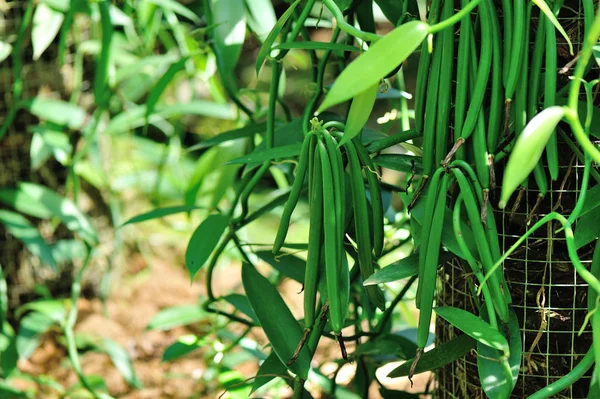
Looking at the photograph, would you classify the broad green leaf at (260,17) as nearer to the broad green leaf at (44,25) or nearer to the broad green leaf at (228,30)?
the broad green leaf at (228,30)

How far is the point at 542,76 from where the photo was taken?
544mm

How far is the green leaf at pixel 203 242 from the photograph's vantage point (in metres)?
0.71

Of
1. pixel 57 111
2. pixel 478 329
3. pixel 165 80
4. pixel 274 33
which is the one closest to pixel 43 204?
pixel 57 111

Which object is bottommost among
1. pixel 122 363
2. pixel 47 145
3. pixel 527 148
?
pixel 122 363

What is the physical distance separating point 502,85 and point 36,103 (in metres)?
0.96

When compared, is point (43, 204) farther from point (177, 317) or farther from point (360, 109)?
point (360, 109)

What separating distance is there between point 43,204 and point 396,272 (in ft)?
2.86

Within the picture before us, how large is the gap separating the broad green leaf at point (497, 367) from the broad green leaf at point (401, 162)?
0.45 feet

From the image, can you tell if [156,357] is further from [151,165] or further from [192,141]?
[192,141]

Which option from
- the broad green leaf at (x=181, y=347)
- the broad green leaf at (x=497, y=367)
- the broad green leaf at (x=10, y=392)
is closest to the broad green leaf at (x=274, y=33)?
the broad green leaf at (x=497, y=367)

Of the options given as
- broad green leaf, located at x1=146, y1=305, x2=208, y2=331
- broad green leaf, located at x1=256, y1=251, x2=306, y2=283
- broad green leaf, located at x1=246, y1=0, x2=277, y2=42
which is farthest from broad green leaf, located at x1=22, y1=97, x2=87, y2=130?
broad green leaf, located at x1=256, y1=251, x2=306, y2=283

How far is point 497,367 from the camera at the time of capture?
1.73ft

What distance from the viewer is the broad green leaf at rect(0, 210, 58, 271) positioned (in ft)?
4.21

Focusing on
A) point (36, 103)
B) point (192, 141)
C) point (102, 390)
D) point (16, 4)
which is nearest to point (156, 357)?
point (102, 390)
